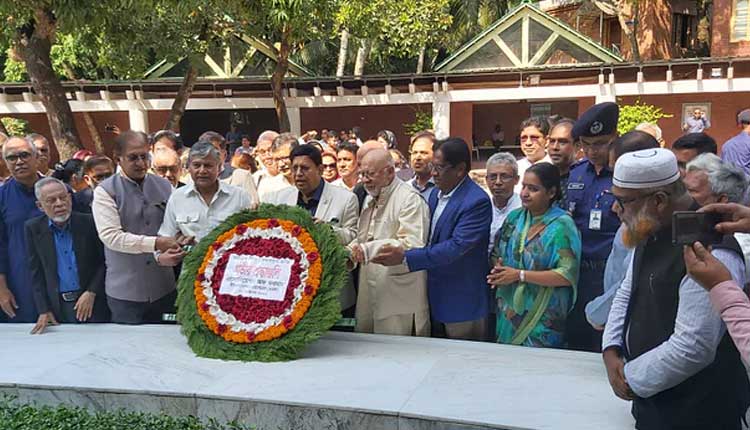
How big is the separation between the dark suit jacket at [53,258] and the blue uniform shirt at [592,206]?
3.11 metres

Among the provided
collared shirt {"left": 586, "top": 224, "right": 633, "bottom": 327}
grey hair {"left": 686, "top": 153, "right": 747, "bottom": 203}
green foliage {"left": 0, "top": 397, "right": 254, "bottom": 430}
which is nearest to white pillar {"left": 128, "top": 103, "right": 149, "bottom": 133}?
green foliage {"left": 0, "top": 397, "right": 254, "bottom": 430}

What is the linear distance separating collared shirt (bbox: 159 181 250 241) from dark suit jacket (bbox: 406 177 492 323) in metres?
1.29

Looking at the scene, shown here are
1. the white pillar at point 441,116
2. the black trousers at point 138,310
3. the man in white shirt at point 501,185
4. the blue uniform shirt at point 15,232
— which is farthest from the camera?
the white pillar at point 441,116

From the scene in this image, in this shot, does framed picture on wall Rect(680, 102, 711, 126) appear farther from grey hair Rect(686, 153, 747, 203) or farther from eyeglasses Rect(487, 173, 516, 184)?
grey hair Rect(686, 153, 747, 203)

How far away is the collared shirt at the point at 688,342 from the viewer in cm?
208

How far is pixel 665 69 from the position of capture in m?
16.2

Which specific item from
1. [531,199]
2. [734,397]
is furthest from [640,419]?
[531,199]

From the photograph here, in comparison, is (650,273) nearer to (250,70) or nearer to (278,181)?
(278,181)

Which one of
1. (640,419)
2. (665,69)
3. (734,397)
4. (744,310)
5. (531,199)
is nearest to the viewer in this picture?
(744,310)

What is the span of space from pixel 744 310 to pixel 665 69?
16109 mm

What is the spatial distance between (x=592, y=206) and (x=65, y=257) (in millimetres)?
3424

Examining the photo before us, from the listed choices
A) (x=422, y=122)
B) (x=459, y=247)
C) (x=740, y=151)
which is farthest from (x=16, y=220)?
(x=422, y=122)

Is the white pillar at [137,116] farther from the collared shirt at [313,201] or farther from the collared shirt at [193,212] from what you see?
the collared shirt at [313,201]

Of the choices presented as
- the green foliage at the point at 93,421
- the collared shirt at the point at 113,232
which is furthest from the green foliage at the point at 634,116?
the green foliage at the point at 93,421
